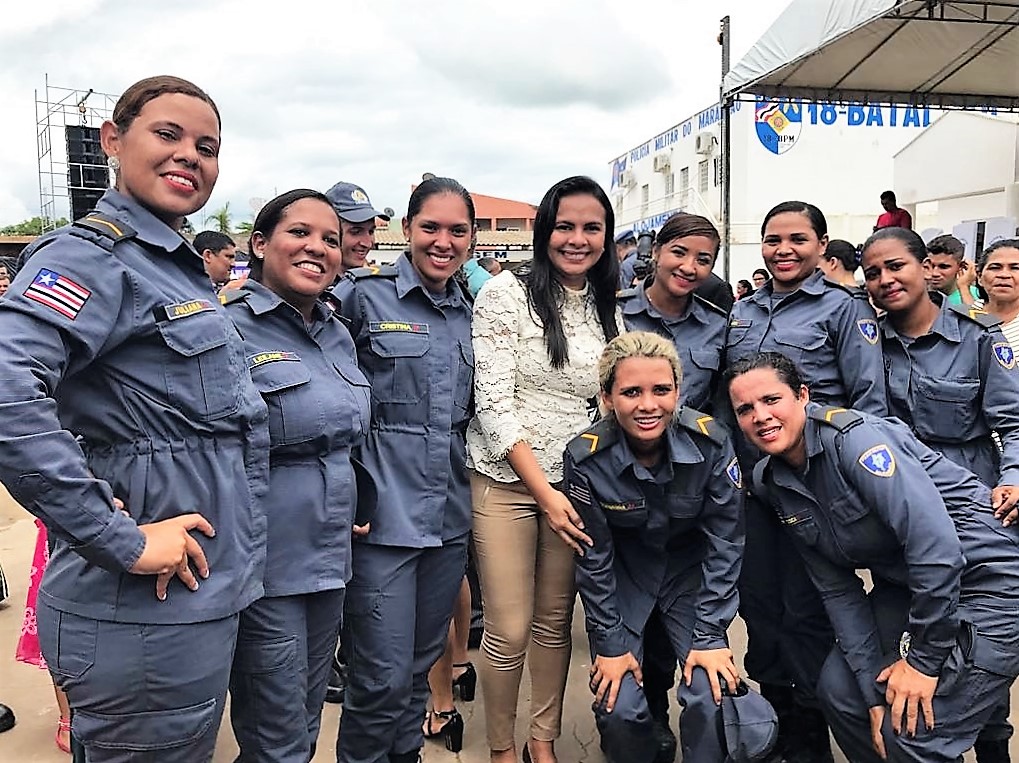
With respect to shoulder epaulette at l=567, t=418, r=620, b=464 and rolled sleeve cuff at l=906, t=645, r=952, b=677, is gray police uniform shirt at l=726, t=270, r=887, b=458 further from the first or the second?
rolled sleeve cuff at l=906, t=645, r=952, b=677

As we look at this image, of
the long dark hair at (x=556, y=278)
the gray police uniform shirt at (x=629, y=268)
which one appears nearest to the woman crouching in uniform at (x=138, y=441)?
the long dark hair at (x=556, y=278)

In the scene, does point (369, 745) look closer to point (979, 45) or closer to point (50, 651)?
point (50, 651)

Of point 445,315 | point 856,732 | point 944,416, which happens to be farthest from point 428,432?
point 944,416

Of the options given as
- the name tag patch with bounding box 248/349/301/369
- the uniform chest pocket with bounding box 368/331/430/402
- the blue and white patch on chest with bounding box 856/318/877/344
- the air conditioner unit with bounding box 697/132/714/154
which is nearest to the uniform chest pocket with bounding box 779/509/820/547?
the blue and white patch on chest with bounding box 856/318/877/344

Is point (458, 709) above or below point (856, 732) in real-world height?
below

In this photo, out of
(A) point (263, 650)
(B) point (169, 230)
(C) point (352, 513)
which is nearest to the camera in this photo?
(B) point (169, 230)

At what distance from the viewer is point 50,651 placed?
5.11ft

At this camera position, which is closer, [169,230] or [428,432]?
[169,230]

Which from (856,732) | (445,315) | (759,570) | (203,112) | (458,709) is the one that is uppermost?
(203,112)

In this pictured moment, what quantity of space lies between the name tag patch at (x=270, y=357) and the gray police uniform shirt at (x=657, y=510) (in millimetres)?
934

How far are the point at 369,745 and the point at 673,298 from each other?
1826mm

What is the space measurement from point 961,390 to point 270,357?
2.27 metres

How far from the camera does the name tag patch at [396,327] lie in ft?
8.13

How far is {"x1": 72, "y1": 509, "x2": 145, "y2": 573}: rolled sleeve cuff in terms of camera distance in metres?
1.42
